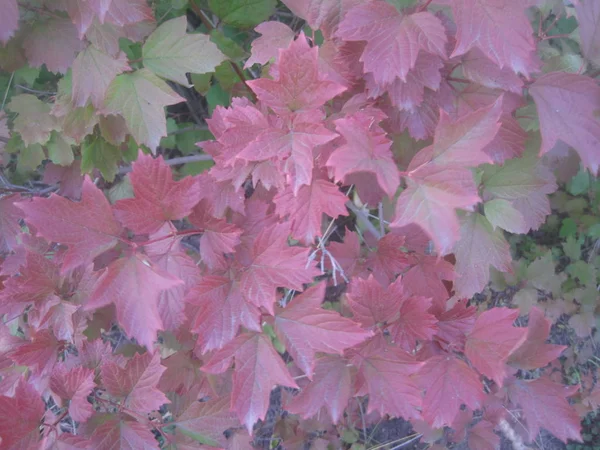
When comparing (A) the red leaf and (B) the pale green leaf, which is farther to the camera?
(B) the pale green leaf

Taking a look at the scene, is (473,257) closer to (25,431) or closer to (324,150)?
(324,150)

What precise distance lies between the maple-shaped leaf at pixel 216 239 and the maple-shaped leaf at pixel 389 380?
0.32m

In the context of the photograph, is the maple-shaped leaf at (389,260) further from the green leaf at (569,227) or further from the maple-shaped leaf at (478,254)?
the green leaf at (569,227)

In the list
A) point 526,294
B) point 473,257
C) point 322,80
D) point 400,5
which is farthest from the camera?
point 526,294

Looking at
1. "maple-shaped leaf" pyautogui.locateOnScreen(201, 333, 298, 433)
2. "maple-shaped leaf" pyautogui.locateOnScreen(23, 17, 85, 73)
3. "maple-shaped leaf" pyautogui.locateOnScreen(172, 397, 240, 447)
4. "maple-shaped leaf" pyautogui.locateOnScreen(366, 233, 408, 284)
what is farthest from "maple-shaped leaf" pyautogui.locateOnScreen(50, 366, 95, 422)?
"maple-shaped leaf" pyautogui.locateOnScreen(23, 17, 85, 73)

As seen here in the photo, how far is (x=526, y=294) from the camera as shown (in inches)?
73.0

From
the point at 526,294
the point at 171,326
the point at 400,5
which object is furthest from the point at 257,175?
the point at 526,294

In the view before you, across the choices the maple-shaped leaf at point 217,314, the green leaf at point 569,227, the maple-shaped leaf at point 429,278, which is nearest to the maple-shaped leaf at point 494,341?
the maple-shaped leaf at point 429,278

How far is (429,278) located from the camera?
1.11 meters

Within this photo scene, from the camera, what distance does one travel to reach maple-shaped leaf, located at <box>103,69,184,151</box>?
1192mm

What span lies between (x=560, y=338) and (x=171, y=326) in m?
2.03

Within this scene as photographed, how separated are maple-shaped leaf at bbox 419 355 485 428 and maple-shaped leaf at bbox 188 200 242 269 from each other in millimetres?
439

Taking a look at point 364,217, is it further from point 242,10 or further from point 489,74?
point 242,10

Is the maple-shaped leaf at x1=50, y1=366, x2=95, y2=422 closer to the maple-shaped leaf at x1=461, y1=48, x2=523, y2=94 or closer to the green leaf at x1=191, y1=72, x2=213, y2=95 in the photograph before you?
the green leaf at x1=191, y1=72, x2=213, y2=95
